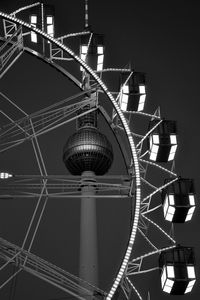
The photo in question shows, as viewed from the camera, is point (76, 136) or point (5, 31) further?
point (76, 136)

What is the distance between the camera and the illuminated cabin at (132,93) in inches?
846

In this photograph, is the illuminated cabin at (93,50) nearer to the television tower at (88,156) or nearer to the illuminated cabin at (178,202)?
the illuminated cabin at (178,202)

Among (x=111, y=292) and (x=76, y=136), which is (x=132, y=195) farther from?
(x=76, y=136)

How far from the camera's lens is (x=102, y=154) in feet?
132

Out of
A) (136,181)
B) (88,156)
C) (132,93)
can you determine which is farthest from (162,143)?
(88,156)

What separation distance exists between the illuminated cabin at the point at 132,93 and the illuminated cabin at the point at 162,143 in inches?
46.6

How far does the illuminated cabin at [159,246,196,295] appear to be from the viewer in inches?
733

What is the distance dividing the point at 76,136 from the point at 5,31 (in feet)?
73.4

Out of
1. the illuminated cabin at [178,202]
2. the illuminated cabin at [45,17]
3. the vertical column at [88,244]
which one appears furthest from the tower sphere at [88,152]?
the illuminated cabin at [178,202]

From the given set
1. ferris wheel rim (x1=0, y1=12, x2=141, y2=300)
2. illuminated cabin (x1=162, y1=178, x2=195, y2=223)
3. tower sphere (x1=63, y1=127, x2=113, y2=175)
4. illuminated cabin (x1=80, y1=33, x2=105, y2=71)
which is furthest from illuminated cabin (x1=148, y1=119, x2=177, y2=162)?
tower sphere (x1=63, y1=127, x2=113, y2=175)

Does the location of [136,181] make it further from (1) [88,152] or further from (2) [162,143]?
(1) [88,152]

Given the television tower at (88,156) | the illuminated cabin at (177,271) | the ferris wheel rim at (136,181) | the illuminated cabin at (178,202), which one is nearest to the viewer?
the ferris wheel rim at (136,181)

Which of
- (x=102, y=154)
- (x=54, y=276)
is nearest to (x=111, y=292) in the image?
(x=54, y=276)

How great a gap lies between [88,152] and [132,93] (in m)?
18.9
